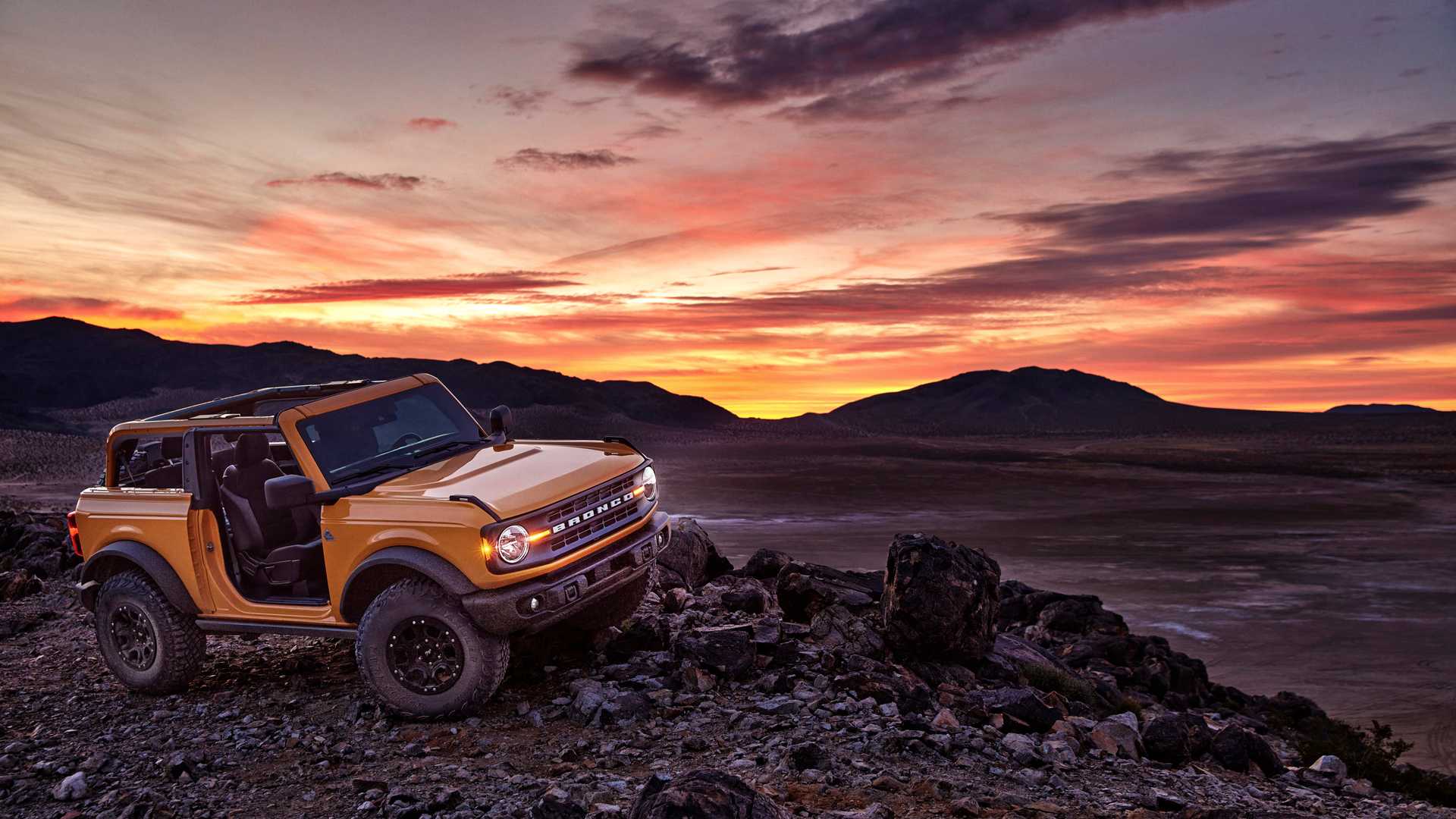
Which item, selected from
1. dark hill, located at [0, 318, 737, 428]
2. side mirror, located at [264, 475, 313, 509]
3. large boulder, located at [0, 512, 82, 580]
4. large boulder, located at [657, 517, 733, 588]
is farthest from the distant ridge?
side mirror, located at [264, 475, 313, 509]

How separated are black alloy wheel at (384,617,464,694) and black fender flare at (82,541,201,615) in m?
2.37

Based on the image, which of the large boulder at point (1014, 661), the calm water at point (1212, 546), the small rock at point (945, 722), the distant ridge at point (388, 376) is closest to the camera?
the small rock at point (945, 722)

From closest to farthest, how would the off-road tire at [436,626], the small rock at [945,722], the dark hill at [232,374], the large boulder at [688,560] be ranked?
the off-road tire at [436,626]
the small rock at [945,722]
the large boulder at [688,560]
the dark hill at [232,374]

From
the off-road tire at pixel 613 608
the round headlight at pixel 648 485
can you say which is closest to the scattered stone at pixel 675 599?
the off-road tire at pixel 613 608

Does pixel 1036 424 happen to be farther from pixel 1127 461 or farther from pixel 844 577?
pixel 844 577

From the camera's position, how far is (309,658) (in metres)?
Answer: 10.0

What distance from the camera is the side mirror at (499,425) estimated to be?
9000 millimetres

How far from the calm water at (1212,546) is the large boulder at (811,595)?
1134 cm

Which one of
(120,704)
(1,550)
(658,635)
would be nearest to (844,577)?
(658,635)

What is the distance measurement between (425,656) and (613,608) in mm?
2214

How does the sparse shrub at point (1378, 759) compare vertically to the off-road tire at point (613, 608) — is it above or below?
below

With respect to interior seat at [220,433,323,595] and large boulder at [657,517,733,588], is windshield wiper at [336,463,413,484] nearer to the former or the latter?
interior seat at [220,433,323,595]

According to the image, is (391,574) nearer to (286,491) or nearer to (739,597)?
(286,491)

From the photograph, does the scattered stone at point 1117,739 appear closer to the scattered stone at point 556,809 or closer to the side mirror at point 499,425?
the scattered stone at point 556,809
